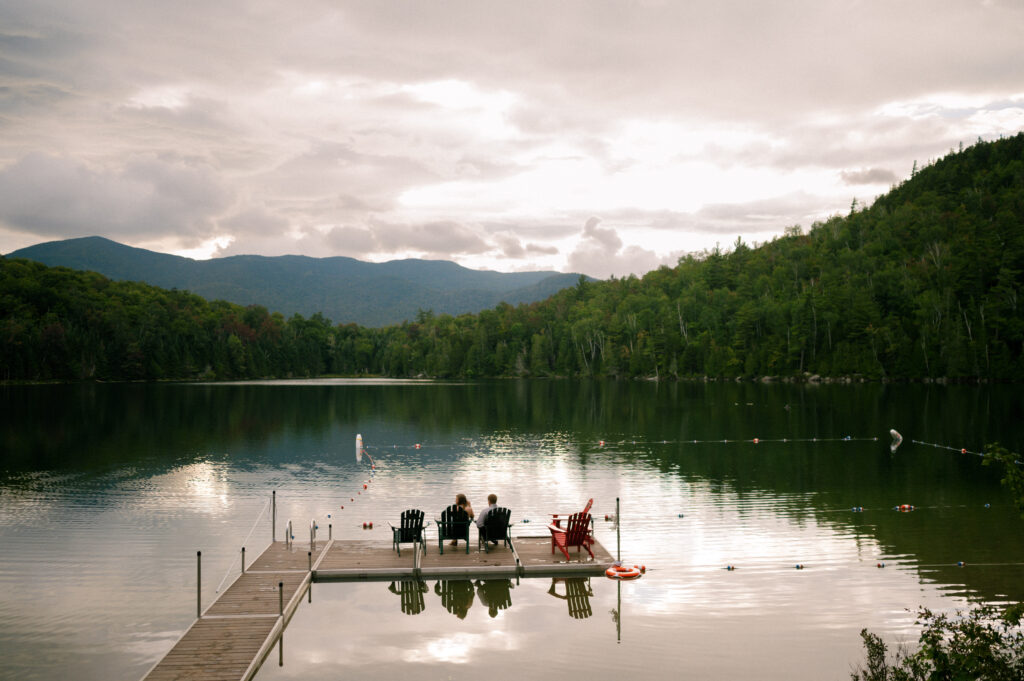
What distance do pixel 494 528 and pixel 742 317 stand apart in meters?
126

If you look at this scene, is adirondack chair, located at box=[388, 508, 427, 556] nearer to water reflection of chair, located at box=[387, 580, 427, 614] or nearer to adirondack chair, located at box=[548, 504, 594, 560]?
water reflection of chair, located at box=[387, 580, 427, 614]

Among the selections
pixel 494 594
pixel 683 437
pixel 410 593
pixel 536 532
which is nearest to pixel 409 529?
pixel 410 593

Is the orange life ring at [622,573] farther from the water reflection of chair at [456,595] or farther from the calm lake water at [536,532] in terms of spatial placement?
the water reflection of chair at [456,595]

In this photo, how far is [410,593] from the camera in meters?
14.2

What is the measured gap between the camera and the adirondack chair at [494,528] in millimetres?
16359

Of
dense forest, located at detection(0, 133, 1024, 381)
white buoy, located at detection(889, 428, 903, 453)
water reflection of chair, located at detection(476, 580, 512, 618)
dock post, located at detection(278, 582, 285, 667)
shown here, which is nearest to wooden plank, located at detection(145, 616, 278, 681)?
dock post, located at detection(278, 582, 285, 667)

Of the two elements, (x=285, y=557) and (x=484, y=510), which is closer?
(x=285, y=557)

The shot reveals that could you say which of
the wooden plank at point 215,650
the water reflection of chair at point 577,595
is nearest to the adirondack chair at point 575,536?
the water reflection of chair at point 577,595

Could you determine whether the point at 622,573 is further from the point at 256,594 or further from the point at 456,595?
the point at 256,594

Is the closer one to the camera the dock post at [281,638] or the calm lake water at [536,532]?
the dock post at [281,638]

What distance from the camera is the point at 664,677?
10.4m

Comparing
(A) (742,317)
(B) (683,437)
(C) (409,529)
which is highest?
(A) (742,317)

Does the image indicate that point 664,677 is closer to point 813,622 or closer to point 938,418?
point 813,622

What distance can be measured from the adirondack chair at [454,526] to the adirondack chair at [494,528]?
1.37 feet
